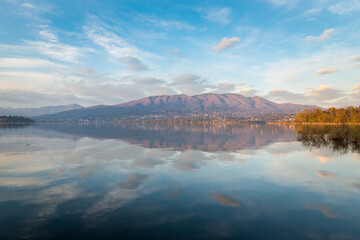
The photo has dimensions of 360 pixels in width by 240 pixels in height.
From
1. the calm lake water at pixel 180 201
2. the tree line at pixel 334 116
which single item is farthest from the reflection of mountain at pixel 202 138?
the tree line at pixel 334 116

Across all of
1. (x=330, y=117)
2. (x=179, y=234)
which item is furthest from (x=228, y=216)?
(x=330, y=117)

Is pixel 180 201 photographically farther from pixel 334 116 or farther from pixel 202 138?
pixel 334 116

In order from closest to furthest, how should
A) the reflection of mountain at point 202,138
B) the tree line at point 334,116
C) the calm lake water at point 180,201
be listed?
1. the calm lake water at point 180,201
2. the reflection of mountain at point 202,138
3. the tree line at point 334,116

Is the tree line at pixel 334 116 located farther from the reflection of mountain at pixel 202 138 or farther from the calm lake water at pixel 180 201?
the calm lake water at pixel 180 201

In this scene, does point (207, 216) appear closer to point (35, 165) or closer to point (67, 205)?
point (67, 205)

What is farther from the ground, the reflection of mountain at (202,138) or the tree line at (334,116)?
the tree line at (334,116)

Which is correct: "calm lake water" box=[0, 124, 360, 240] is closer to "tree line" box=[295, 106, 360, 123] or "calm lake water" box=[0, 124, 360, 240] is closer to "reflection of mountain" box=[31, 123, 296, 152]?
"reflection of mountain" box=[31, 123, 296, 152]

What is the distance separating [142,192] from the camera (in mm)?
15336

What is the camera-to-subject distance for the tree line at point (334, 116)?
119 meters

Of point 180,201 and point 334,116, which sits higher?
point 334,116

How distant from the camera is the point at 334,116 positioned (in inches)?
5128

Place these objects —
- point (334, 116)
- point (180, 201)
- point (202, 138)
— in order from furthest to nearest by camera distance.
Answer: point (334, 116)
point (202, 138)
point (180, 201)

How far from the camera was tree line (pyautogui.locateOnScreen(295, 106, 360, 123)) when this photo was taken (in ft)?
389

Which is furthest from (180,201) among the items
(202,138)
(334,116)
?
(334,116)
